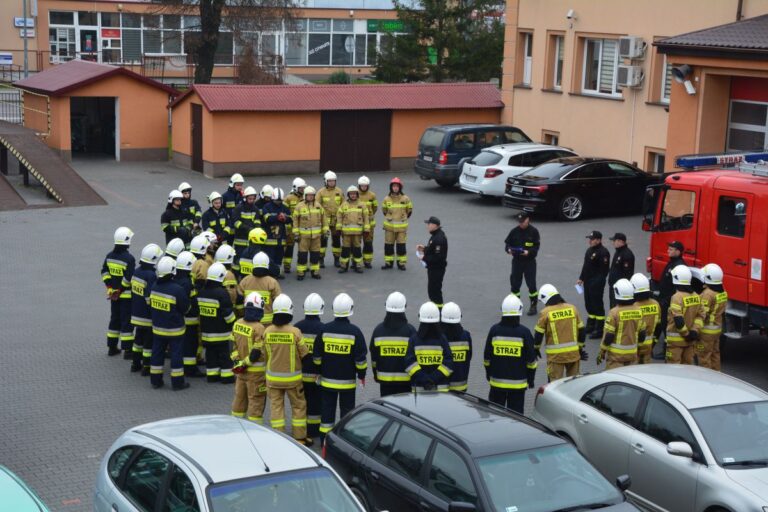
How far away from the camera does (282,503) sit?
7227 millimetres

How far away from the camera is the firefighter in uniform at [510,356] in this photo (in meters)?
11.1

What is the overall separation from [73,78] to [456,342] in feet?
77.0

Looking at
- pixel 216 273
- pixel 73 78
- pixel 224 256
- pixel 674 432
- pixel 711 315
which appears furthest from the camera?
pixel 73 78

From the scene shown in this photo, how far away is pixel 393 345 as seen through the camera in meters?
11.1

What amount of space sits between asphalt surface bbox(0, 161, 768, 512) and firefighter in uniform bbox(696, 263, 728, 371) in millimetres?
900

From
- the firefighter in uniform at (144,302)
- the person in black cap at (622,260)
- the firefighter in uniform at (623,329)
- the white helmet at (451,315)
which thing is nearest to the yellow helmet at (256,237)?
the firefighter in uniform at (144,302)

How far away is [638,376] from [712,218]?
522cm

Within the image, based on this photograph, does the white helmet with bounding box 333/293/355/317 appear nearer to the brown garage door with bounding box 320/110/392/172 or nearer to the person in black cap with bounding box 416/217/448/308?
the person in black cap with bounding box 416/217/448/308

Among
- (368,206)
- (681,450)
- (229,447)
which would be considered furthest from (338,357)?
(368,206)

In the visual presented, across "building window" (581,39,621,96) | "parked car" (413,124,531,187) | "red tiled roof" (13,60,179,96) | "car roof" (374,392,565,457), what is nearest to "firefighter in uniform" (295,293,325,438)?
"car roof" (374,392,565,457)

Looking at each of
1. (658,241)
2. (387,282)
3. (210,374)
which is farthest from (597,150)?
(210,374)

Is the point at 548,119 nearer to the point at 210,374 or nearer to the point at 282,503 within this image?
the point at 210,374

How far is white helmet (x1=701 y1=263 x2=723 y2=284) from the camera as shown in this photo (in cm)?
1351

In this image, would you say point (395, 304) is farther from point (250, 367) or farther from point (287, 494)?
point (287, 494)
